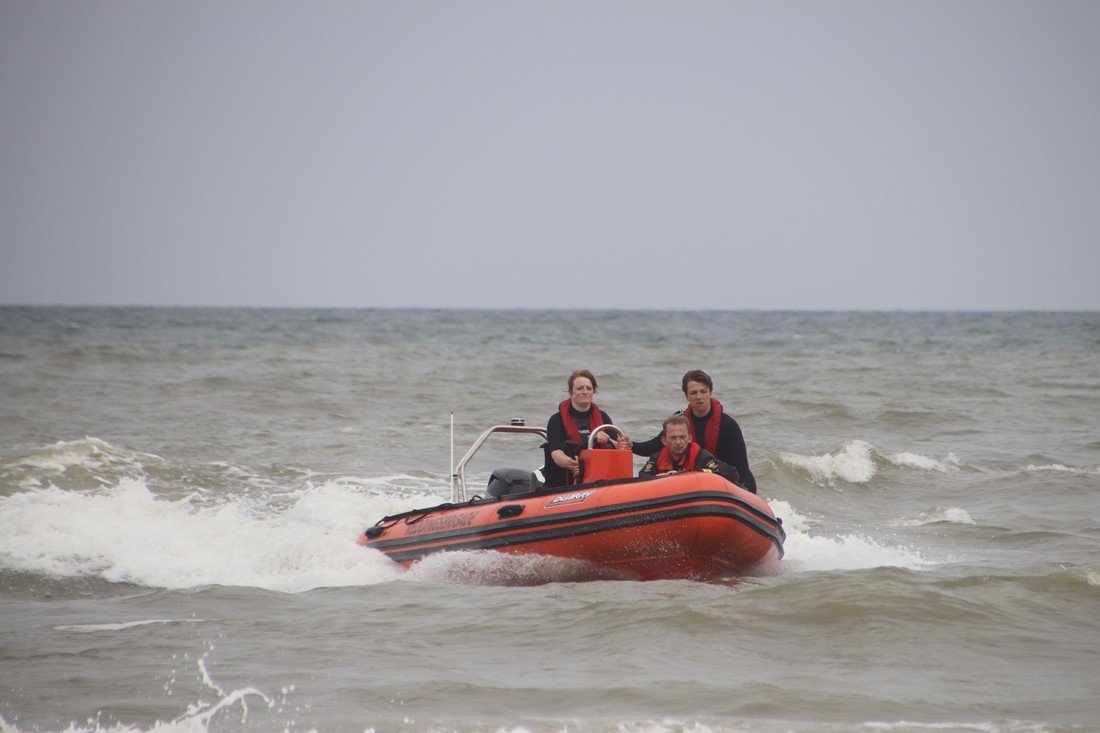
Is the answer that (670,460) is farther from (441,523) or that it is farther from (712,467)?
(441,523)

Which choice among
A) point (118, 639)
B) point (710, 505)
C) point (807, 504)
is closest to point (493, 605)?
point (710, 505)

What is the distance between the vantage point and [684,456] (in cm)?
721

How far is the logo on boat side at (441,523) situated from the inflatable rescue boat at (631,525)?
16mm

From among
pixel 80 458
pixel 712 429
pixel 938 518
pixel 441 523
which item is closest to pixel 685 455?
pixel 712 429

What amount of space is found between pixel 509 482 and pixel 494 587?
1.39 m

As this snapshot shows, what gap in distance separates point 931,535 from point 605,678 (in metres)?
5.24

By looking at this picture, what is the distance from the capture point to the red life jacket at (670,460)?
283 inches

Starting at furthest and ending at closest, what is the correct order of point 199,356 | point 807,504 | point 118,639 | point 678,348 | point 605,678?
1. point 678,348
2. point 199,356
3. point 807,504
4. point 118,639
5. point 605,678

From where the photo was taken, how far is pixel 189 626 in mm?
6035

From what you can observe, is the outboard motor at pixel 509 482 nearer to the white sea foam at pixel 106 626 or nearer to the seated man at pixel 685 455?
the seated man at pixel 685 455

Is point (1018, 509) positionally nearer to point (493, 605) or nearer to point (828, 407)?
point (493, 605)

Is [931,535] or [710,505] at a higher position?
[710,505]

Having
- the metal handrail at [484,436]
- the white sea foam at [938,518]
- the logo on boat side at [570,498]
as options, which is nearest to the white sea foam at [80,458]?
the metal handrail at [484,436]

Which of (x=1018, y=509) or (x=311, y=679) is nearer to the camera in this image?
(x=311, y=679)
